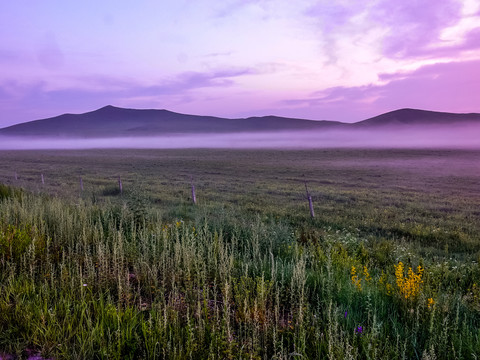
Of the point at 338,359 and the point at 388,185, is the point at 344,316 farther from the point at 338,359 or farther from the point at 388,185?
the point at 388,185

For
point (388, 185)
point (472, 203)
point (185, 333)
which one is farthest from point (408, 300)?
point (388, 185)

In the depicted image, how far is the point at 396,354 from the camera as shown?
3383 millimetres

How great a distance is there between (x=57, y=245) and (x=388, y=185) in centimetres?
2805

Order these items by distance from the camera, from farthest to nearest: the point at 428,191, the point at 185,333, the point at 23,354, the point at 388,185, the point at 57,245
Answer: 1. the point at 388,185
2. the point at 428,191
3. the point at 57,245
4. the point at 185,333
5. the point at 23,354

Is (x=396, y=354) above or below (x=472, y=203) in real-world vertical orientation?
above

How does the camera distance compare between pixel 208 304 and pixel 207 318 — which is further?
pixel 208 304

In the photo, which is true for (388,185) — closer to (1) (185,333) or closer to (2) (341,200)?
(2) (341,200)

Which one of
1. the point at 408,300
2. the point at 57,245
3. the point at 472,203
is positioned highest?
the point at 57,245

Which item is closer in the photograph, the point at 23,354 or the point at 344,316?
the point at 23,354

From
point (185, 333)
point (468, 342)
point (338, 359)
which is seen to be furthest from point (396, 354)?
point (185, 333)

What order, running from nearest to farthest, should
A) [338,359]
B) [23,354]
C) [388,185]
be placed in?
[338,359]
[23,354]
[388,185]

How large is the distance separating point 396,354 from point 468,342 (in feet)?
2.88

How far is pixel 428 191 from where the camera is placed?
26516 mm

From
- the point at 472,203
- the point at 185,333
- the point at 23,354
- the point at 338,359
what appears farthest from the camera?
the point at 472,203
